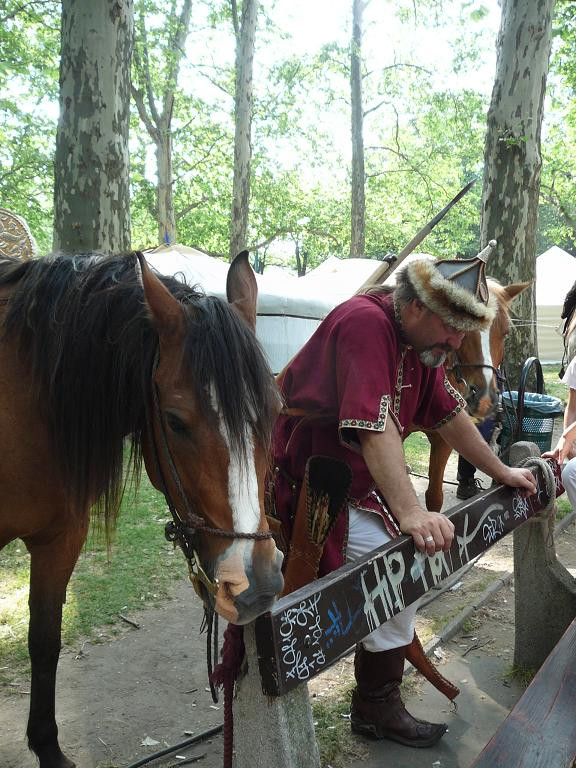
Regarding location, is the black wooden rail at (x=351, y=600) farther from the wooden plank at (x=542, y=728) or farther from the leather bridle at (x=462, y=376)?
the leather bridle at (x=462, y=376)

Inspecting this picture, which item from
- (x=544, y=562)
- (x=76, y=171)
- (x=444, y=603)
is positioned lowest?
(x=444, y=603)

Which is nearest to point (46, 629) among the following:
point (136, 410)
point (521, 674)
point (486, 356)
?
point (136, 410)

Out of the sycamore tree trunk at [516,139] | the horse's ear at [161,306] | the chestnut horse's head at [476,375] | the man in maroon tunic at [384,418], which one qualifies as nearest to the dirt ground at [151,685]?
the man in maroon tunic at [384,418]

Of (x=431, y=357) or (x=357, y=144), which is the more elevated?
(x=357, y=144)

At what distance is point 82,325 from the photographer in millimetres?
1822

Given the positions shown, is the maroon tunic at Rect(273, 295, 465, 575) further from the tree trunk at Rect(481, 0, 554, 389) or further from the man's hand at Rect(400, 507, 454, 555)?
the tree trunk at Rect(481, 0, 554, 389)

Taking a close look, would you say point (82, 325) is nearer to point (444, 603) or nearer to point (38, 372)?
point (38, 372)

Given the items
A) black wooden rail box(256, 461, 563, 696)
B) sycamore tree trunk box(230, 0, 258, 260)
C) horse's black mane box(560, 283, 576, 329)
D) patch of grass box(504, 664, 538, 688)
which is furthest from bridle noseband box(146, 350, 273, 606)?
sycamore tree trunk box(230, 0, 258, 260)

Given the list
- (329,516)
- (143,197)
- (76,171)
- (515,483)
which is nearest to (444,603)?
(515,483)

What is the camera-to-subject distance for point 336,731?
262 cm

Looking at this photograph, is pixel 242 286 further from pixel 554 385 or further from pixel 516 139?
pixel 554 385

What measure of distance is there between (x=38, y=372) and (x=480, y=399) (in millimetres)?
2974

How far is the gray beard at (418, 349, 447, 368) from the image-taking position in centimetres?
230

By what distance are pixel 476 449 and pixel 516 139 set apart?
254 inches
